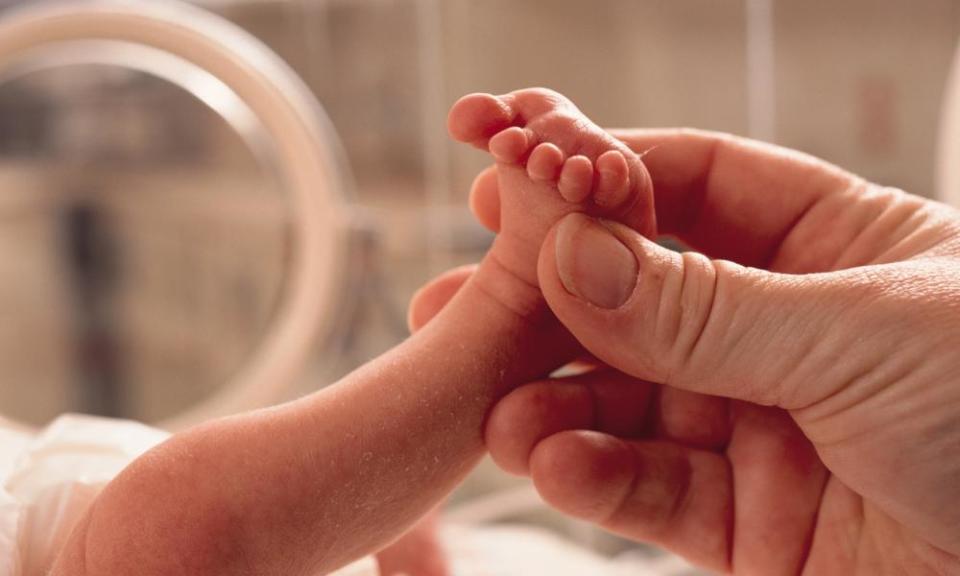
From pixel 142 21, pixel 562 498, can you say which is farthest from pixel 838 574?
pixel 142 21

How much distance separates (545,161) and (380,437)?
0.50 ft

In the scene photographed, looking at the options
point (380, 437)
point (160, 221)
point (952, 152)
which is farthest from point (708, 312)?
point (160, 221)

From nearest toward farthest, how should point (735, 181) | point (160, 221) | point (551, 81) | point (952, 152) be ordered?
point (735, 181) → point (952, 152) → point (160, 221) → point (551, 81)

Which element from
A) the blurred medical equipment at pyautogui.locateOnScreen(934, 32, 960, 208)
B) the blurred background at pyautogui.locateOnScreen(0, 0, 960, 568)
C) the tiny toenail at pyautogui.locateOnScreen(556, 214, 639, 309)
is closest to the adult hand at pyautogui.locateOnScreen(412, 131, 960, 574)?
the tiny toenail at pyautogui.locateOnScreen(556, 214, 639, 309)

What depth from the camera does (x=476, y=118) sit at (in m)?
0.48

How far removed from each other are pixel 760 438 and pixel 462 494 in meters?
0.95

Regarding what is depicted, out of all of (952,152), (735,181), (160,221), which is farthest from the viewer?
(160,221)

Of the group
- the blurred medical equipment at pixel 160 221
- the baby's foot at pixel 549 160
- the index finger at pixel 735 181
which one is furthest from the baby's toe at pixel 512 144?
the blurred medical equipment at pixel 160 221

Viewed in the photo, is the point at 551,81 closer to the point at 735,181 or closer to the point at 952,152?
the point at 952,152

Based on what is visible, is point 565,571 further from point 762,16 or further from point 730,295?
point 762,16

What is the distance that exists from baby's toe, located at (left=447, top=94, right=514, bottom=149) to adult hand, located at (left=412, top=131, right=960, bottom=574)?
59 millimetres

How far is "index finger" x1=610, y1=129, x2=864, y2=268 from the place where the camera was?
63 cm

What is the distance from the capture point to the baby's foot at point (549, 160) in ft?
1.55

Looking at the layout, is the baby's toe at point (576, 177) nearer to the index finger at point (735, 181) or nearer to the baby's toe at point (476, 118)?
the baby's toe at point (476, 118)
